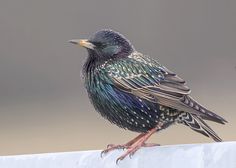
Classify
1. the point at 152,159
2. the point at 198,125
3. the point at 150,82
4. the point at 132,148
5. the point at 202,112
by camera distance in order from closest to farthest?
1. the point at 152,159
2. the point at 132,148
3. the point at 202,112
4. the point at 198,125
5. the point at 150,82

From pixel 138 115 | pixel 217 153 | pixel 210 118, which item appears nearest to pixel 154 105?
pixel 138 115

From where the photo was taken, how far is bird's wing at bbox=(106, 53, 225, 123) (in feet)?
10.8

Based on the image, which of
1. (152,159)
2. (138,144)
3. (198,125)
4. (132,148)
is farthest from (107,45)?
(152,159)

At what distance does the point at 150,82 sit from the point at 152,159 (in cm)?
93

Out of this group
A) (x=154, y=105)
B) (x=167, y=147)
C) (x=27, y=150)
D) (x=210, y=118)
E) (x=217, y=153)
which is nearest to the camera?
(x=217, y=153)

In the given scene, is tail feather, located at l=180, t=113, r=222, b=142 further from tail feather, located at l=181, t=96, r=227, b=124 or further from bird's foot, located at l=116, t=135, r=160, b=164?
bird's foot, located at l=116, t=135, r=160, b=164

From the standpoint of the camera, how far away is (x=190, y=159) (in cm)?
237

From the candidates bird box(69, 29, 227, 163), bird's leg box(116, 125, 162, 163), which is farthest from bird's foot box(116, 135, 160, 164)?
bird box(69, 29, 227, 163)

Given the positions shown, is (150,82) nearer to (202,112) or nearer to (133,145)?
(202,112)

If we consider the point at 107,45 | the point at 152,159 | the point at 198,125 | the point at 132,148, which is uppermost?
the point at 107,45

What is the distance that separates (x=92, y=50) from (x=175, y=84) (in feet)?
1.16

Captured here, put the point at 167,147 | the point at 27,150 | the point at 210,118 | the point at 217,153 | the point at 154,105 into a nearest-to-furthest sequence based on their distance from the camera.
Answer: the point at 217,153 < the point at 167,147 < the point at 210,118 < the point at 154,105 < the point at 27,150

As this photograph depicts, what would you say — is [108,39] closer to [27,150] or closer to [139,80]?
[139,80]

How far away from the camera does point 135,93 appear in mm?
3332
